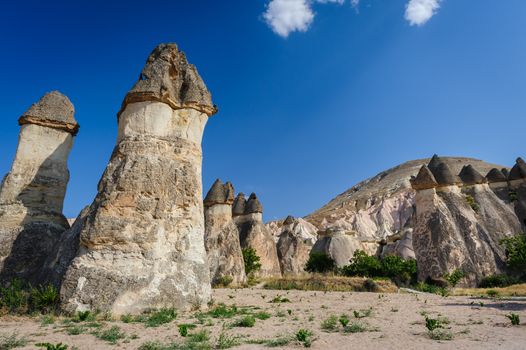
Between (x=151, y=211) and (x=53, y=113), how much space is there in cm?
544

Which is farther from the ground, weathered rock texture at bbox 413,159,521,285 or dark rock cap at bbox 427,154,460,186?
dark rock cap at bbox 427,154,460,186

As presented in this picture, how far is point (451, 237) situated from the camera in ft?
56.0

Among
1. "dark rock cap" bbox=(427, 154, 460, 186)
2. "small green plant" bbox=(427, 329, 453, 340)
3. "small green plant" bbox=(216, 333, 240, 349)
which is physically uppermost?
"dark rock cap" bbox=(427, 154, 460, 186)

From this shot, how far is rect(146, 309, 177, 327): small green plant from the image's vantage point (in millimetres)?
5758

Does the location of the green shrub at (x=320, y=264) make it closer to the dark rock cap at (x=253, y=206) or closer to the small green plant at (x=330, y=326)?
the dark rock cap at (x=253, y=206)

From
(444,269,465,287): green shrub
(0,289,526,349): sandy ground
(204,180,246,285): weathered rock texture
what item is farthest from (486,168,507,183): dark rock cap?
(0,289,526,349): sandy ground

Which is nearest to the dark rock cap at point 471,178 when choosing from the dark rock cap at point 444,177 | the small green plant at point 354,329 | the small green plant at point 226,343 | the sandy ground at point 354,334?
the dark rock cap at point 444,177

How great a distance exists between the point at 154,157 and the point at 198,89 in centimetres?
239

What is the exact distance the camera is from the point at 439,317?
6.28 metres

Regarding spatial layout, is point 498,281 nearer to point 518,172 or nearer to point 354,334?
point 518,172

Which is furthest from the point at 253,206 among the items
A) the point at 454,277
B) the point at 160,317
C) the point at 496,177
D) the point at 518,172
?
the point at 518,172

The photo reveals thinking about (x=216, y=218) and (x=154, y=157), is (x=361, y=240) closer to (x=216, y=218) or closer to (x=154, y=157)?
(x=216, y=218)

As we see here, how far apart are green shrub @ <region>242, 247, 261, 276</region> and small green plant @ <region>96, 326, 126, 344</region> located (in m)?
14.6

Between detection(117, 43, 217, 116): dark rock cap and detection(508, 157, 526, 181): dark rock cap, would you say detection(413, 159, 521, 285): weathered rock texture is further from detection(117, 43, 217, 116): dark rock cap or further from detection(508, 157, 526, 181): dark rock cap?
detection(117, 43, 217, 116): dark rock cap
